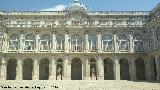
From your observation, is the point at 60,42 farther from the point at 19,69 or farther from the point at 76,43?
the point at 19,69

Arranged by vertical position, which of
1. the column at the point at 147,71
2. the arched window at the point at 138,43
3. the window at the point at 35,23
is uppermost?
the window at the point at 35,23

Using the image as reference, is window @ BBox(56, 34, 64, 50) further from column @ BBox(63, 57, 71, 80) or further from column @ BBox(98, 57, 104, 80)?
column @ BBox(98, 57, 104, 80)

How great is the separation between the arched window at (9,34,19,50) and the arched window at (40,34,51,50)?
549 centimetres

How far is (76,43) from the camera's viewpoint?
244 feet

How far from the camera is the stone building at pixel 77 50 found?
7262 centimetres

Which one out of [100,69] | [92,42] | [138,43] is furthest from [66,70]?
[138,43]

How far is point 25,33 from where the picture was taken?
74.8m

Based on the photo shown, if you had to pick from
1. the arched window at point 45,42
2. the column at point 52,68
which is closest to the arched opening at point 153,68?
the column at point 52,68

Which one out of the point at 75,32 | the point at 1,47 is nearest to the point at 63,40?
the point at 75,32

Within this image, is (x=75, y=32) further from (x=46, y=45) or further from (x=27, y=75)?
(x=27, y=75)

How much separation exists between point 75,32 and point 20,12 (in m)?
15.2

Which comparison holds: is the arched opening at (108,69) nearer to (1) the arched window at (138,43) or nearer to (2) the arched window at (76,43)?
(1) the arched window at (138,43)

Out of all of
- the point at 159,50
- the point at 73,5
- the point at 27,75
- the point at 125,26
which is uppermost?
the point at 73,5

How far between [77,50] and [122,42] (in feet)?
34.2
